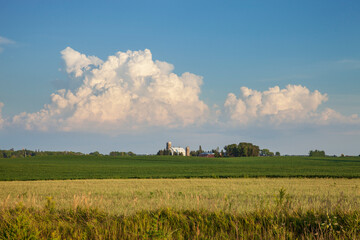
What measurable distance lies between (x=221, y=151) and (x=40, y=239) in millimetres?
176567

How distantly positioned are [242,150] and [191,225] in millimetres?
170296

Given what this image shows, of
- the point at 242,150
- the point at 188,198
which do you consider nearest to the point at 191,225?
the point at 188,198

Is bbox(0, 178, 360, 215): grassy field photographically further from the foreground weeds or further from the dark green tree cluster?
the dark green tree cluster

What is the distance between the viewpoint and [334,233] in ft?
29.0

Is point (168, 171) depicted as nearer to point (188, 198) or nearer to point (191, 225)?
point (188, 198)

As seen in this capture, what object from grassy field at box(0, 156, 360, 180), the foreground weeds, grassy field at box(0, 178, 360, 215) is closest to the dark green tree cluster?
grassy field at box(0, 156, 360, 180)

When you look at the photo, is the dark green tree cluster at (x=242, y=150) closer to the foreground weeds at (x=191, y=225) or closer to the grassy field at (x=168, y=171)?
the grassy field at (x=168, y=171)

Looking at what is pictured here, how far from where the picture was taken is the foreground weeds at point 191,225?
8.94 meters

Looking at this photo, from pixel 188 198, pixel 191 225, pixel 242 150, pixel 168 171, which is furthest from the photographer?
pixel 242 150

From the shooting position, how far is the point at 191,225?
981cm

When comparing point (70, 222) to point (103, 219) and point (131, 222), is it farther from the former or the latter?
point (131, 222)

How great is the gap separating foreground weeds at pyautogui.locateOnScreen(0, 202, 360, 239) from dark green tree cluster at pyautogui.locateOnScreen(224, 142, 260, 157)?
548ft

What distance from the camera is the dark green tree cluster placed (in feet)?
579

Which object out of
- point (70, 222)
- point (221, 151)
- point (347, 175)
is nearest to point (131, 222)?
point (70, 222)
